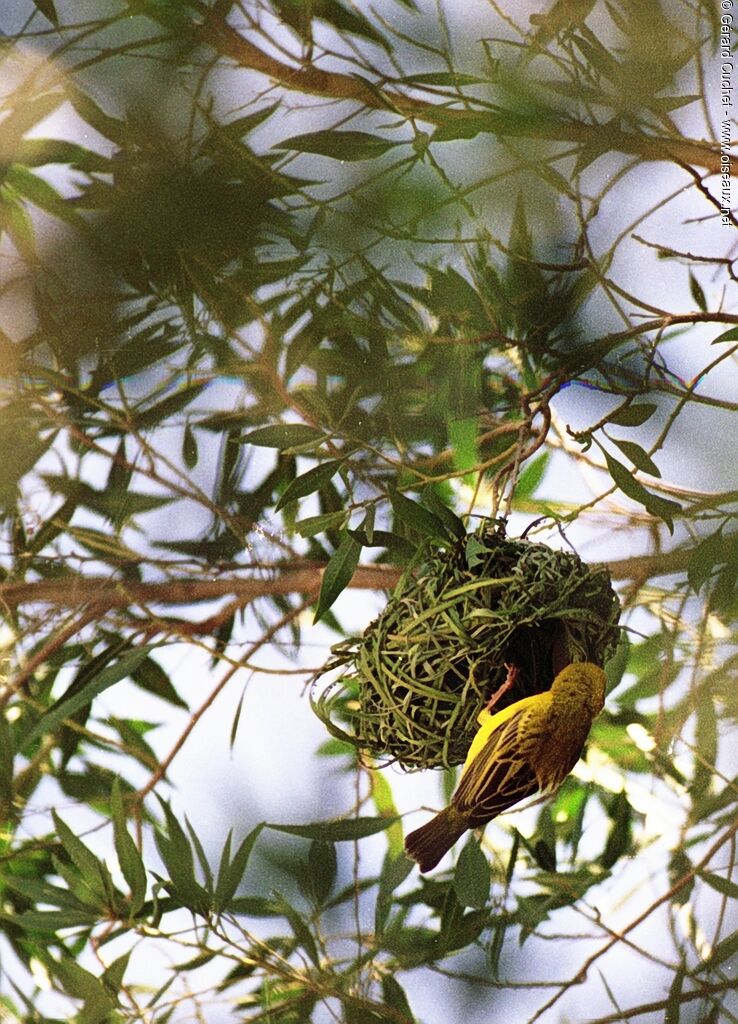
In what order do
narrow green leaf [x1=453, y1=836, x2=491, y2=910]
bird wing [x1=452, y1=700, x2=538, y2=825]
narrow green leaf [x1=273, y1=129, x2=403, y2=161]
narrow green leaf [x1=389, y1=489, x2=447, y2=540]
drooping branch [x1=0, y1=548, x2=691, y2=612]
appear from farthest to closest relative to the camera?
1. drooping branch [x1=0, y1=548, x2=691, y2=612]
2. narrow green leaf [x1=453, y1=836, x2=491, y2=910]
3. narrow green leaf [x1=273, y1=129, x2=403, y2=161]
4. narrow green leaf [x1=389, y1=489, x2=447, y2=540]
5. bird wing [x1=452, y1=700, x2=538, y2=825]

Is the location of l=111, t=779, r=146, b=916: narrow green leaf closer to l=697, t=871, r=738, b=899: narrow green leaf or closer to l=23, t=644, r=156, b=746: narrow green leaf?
l=23, t=644, r=156, b=746: narrow green leaf

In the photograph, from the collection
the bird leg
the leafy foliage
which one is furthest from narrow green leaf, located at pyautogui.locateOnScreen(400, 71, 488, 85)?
the bird leg

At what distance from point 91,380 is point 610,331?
18.6 inches

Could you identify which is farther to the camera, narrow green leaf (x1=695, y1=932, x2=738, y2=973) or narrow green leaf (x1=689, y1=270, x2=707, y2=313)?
narrow green leaf (x1=695, y1=932, x2=738, y2=973)

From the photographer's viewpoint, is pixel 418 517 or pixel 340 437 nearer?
pixel 418 517

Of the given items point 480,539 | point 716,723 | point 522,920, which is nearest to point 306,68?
point 480,539

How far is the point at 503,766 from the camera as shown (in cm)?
72

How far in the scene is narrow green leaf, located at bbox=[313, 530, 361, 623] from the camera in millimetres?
961

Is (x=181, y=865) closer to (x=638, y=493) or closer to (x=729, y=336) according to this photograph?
(x=638, y=493)

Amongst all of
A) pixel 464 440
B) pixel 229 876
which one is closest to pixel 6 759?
pixel 229 876

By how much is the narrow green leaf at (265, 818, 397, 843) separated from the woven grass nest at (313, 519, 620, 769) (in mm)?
302

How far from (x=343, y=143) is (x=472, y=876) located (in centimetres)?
65

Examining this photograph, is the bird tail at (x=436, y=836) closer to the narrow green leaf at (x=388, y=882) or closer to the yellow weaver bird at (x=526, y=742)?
the yellow weaver bird at (x=526, y=742)

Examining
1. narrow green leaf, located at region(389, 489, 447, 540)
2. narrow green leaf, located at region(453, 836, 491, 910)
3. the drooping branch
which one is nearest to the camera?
narrow green leaf, located at region(389, 489, 447, 540)
